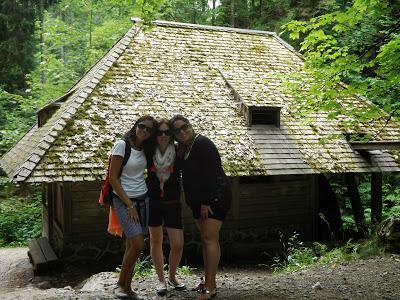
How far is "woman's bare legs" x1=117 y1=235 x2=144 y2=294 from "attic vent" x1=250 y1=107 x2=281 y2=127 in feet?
22.6

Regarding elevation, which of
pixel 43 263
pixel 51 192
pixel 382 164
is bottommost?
pixel 43 263

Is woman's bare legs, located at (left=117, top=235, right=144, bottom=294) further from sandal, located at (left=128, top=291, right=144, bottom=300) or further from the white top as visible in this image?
the white top

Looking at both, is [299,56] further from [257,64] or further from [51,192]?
[51,192]

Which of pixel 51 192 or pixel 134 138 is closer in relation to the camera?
pixel 134 138

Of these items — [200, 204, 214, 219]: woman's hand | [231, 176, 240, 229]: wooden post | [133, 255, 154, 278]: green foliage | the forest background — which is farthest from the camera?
the forest background

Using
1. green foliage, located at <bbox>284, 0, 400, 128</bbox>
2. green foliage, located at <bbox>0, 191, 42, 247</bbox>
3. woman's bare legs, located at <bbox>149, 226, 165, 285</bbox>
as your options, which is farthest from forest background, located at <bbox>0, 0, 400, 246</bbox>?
woman's bare legs, located at <bbox>149, 226, 165, 285</bbox>

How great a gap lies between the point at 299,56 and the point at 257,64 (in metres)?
1.86

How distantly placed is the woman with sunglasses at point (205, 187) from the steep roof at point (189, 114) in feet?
13.2

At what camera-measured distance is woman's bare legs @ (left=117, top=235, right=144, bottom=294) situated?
437 cm

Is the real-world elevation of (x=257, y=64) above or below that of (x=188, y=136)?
above

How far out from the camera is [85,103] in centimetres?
945

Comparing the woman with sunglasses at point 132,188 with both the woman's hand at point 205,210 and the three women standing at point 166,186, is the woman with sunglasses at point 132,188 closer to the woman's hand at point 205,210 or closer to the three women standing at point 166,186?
the three women standing at point 166,186

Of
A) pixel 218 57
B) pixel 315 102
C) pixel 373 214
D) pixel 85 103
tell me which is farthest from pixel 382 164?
pixel 85 103

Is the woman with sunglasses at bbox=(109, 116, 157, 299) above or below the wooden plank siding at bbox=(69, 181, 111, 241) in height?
above
